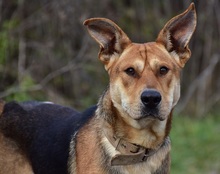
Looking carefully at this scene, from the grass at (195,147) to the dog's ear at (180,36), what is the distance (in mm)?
3925

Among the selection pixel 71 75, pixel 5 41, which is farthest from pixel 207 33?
pixel 5 41

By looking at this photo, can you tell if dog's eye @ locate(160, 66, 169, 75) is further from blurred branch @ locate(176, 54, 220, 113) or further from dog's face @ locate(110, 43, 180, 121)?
blurred branch @ locate(176, 54, 220, 113)

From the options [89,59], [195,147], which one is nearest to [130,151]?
[195,147]

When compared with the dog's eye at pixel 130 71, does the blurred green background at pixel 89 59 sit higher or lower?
lower

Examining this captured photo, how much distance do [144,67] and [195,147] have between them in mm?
5345

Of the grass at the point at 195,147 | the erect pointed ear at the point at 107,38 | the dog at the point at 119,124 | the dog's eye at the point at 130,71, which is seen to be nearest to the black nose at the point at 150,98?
the dog at the point at 119,124

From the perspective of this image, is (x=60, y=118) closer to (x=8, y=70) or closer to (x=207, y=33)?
(x=8, y=70)

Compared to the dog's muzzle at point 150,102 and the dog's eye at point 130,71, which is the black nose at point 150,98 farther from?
the dog's eye at point 130,71

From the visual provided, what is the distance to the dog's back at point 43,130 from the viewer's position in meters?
6.25

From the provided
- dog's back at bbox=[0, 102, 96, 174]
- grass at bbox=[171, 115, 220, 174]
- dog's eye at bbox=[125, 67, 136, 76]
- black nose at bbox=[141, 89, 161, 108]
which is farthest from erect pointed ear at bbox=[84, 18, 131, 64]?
grass at bbox=[171, 115, 220, 174]

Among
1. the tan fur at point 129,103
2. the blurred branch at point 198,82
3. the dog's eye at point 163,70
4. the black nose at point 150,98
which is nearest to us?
the black nose at point 150,98

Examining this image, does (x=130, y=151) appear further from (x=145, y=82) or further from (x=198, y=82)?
(x=198, y=82)

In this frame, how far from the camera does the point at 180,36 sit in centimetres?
624

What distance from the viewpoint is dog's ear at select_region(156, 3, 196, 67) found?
6.18 meters
